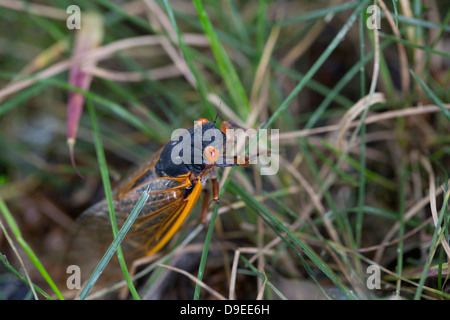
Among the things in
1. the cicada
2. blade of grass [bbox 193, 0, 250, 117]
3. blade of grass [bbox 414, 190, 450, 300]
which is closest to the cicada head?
the cicada

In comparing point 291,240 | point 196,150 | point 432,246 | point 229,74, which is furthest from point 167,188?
point 432,246

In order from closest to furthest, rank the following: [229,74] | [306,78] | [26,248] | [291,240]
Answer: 1. [26,248]
2. [291,240]
3. [306,78]
4. [229,74]

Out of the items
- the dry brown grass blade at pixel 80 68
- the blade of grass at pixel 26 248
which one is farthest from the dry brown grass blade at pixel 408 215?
the dry brown grass blade at pixel 80 68

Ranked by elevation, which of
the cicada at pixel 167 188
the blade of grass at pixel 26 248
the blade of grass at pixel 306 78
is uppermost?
the blade of grass at pixel 306 78

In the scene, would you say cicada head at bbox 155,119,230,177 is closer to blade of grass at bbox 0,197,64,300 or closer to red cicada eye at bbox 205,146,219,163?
red cicada eye at bbox 205,146,219,163

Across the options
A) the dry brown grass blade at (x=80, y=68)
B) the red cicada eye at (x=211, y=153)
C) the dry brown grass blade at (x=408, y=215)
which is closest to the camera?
the red cicada eye at (x=211, y=153)

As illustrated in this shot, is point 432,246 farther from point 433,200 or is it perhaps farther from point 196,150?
point 196,150

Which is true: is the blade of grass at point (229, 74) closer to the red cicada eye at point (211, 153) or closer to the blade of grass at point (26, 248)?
the red cicada eye at point (211, 153)

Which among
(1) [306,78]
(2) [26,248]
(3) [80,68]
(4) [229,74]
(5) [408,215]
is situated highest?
(3) [80,68]

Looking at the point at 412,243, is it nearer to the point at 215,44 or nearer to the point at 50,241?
the point at 215,44
